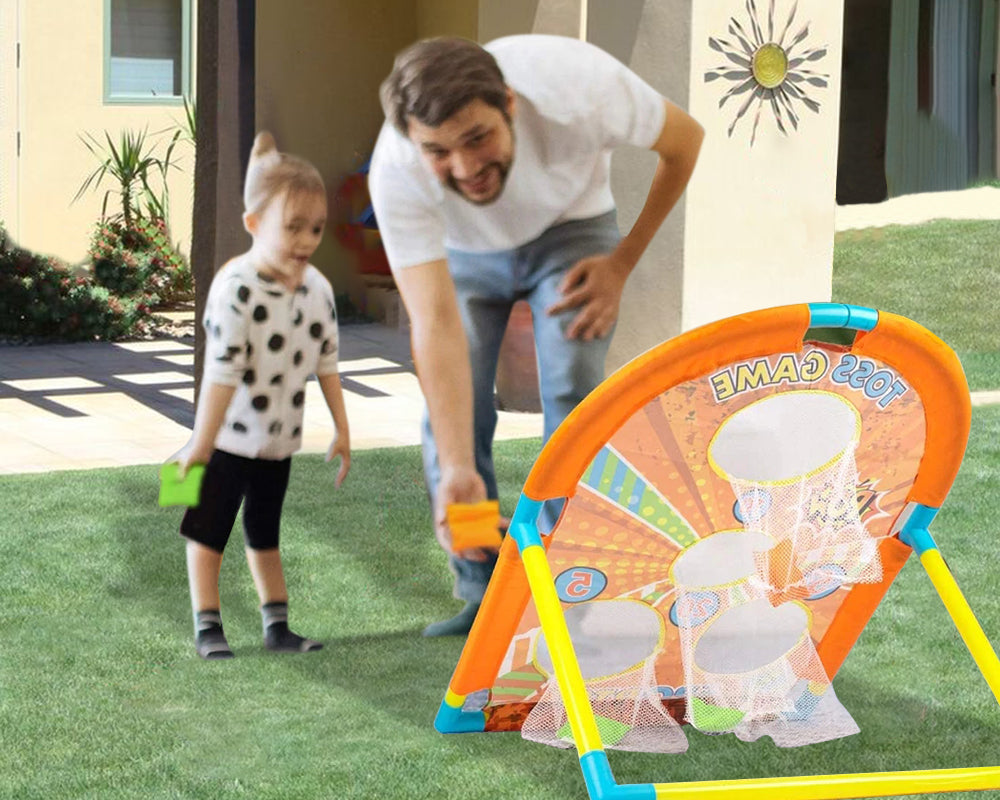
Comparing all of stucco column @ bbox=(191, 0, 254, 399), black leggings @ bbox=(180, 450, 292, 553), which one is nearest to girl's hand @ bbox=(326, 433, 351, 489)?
black leggings @ bbox=(180, 450, 292, 553)

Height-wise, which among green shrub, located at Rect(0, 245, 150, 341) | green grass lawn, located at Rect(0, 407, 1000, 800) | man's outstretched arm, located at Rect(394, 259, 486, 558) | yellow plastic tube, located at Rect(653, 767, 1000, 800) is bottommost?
green grass lawn, located at Rect(0, 407, 1000, 800)

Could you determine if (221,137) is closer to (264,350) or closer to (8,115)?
(264,350)

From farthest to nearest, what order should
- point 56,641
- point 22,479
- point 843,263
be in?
1. point 843,263
2. point 22,479
3. point 56,641

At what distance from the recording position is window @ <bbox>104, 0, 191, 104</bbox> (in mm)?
11656

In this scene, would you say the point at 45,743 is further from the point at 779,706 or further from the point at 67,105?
the point at 67,105

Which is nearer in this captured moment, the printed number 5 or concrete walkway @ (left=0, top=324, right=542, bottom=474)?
the printed number 5

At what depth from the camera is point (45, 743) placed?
4.12m

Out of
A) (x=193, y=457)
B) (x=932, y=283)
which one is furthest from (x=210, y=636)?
(x=932, y=283)

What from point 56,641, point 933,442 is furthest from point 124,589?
point 933,442

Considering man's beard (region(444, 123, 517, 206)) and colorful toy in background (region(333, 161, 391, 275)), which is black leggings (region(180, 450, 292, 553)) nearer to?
colorful toy in background (region(333, 161, 391, 275))

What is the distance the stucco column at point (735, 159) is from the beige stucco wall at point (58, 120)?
7953 mm

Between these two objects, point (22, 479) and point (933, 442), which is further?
point (22, 479)

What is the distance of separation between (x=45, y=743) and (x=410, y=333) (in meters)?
1.37

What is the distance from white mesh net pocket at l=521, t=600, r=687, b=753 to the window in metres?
8.40
